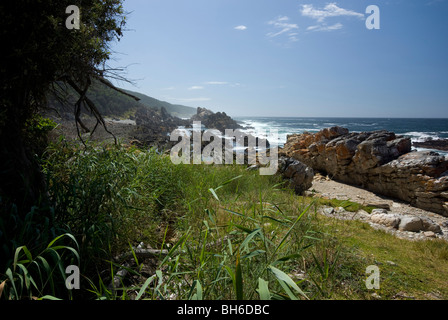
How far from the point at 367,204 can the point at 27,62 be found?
30.2 ft

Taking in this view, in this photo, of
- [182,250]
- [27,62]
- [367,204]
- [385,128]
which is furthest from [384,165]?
[385,128]

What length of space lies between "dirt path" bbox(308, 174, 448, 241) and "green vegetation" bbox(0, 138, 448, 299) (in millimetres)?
1151

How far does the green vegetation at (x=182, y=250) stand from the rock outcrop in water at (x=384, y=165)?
5.61 m

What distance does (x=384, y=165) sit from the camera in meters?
10.2

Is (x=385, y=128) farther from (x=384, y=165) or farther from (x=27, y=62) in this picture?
(x=27, y=62)

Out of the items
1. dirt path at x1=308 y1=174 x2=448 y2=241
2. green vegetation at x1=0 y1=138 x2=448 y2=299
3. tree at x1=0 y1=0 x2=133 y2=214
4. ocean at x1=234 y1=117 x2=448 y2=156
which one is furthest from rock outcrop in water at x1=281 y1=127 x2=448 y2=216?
ocean at x1=234 y1=117 x2=448 y2=156

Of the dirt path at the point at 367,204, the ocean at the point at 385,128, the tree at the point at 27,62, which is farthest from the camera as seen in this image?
the ocean at the point at 385,128

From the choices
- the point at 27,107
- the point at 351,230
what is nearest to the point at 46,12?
the point at 27,107

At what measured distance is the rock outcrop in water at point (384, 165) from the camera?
854 centimetres

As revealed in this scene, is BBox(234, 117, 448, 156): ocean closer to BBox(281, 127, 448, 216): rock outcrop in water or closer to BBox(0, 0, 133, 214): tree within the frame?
BBox(281, 127, 448, 216): rock outcrop in water

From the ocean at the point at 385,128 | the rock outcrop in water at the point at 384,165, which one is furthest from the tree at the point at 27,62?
the ocean at the point at 385,128

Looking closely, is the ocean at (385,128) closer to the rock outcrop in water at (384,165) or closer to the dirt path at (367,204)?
the rock outcrop in water at (384,165)
